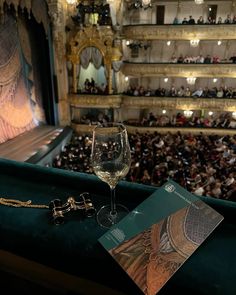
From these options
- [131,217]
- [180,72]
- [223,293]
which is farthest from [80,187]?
[180,72]

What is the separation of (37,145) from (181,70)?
872 cm

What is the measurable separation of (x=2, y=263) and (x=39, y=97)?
49.9 feet

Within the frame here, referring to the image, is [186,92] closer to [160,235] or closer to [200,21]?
[200,21]

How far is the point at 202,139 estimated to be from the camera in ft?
49.6

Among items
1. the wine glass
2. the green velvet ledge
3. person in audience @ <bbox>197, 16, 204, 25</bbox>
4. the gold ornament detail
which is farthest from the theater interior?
the gold ornament detail

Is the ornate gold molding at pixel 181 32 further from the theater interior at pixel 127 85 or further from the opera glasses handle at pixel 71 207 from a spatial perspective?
the opera glasses handle at pixel 71 207

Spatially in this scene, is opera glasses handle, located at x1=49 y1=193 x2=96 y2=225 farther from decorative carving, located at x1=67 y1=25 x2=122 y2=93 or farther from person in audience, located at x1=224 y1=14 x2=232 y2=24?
person in audience, located at x1=224 y1=14 x2=232 y2=24

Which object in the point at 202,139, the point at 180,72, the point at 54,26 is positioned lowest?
the point at 202,139

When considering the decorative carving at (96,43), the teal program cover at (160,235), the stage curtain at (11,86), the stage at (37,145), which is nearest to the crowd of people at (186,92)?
the decorative carving at (96,43)

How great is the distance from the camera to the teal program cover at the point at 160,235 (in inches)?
44.8

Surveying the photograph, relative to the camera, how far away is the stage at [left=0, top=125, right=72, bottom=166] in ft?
37.1

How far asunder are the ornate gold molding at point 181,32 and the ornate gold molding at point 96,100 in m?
3.48

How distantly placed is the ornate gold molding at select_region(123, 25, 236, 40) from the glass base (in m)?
15.3

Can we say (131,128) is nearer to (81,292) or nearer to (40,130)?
(40,130)
